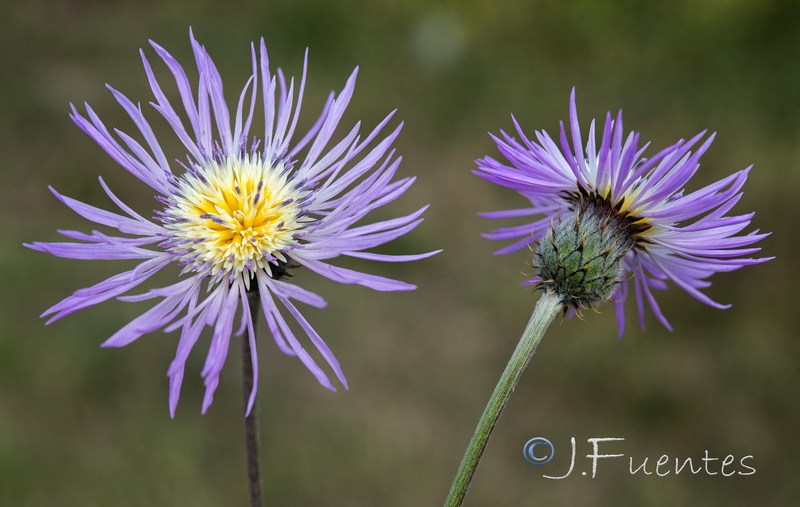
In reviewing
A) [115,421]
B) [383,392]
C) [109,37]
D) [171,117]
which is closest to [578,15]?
[383,392]

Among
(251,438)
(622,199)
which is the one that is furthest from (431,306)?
(251,438)

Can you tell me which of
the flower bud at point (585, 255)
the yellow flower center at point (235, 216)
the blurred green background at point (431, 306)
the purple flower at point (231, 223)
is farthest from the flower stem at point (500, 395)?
the blurred green background at point (431, 306)

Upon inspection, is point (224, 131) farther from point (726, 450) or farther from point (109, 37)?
point (109, 37)

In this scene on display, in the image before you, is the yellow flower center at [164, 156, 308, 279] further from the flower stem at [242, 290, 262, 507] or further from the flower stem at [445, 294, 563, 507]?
the flower stem at [445, 294, 563, 507]

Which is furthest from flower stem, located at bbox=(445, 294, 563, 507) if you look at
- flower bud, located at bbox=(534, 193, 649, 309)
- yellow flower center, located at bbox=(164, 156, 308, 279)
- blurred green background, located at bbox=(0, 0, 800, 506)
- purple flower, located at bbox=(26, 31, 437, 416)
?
blurred green background, located at bbox=(0, 0, 800, 506)

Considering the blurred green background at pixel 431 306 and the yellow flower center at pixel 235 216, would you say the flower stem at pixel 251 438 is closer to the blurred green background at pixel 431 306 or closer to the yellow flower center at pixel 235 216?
the yellow flower center at pixel 235 216
